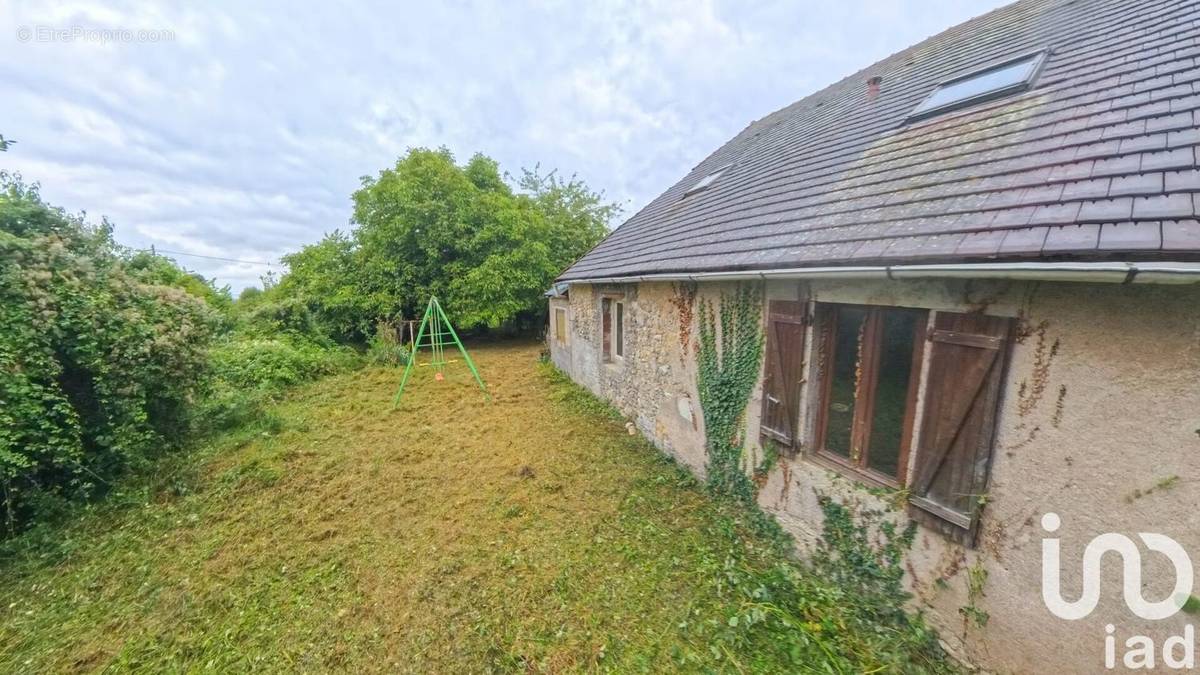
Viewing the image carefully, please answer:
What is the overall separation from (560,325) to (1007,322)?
10380 millimetres

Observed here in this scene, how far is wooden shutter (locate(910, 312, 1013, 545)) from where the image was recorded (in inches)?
96.0

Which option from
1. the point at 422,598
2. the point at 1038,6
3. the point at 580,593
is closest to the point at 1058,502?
the point at 580,593

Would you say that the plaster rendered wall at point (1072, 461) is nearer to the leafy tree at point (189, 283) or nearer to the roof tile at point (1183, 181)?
the roof tile at point (1183, 181)

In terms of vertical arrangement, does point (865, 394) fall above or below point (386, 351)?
above

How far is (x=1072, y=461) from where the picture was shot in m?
2.16

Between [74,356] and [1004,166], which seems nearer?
[1004,166]

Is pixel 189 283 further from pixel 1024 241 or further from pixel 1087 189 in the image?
pixel 1087 189

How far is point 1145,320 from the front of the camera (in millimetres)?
1927

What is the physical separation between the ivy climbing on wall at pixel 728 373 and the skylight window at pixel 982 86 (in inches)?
115

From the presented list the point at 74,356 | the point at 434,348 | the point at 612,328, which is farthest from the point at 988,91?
the point at 434,348

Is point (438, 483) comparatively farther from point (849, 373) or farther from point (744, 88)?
point (744, 88)

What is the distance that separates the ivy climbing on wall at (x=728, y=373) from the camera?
430cm

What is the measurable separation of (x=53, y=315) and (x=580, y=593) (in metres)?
6.39

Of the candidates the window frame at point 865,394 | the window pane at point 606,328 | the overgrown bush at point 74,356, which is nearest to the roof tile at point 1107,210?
the window frame at point 865,394
